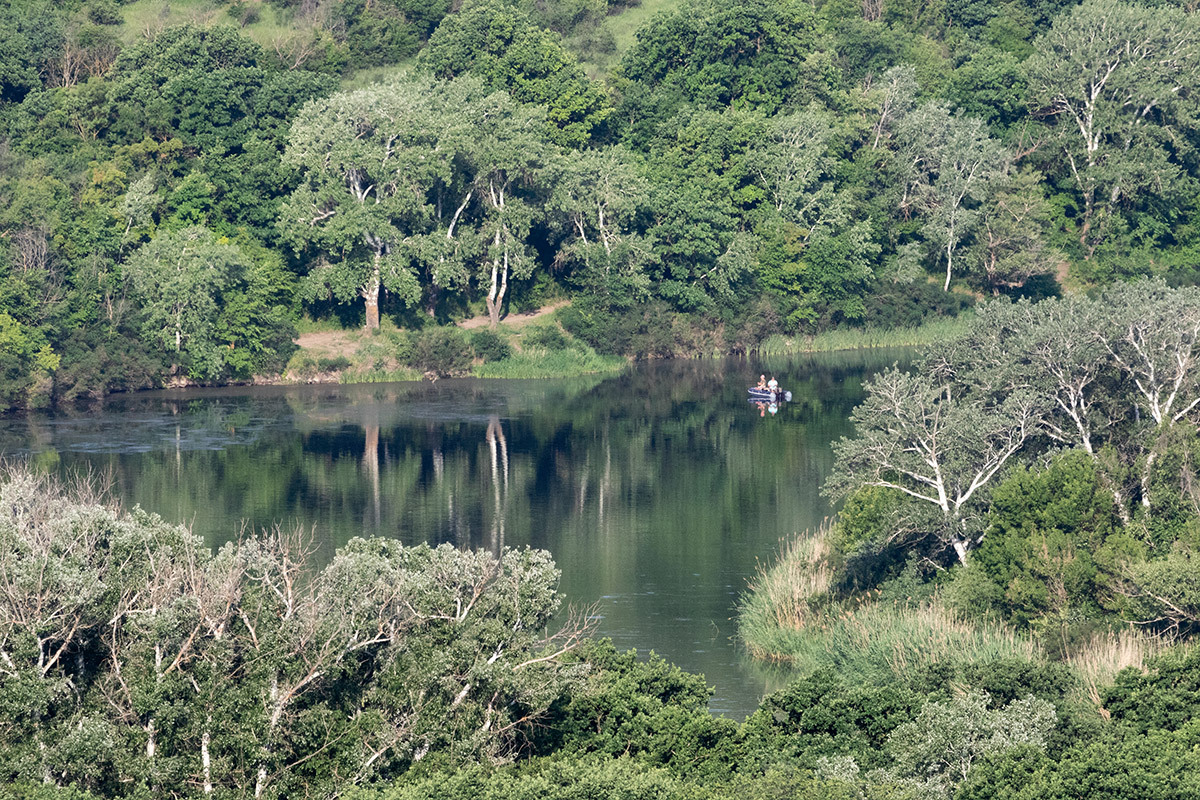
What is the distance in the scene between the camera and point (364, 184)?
93500 millimetres

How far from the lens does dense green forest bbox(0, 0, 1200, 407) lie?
89688 millimetres

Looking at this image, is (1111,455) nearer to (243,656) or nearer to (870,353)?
(243,656)

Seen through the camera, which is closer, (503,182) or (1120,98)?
(503,182)

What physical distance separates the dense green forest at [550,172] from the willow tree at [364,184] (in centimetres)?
17

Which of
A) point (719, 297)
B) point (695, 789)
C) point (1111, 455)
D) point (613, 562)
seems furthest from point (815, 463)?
point (695, 789)

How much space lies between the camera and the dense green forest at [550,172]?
294 feet

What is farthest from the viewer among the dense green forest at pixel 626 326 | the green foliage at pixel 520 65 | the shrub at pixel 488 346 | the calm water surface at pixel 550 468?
the green foliage at pixel 520 65

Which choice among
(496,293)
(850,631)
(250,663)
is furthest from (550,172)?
(250,663)

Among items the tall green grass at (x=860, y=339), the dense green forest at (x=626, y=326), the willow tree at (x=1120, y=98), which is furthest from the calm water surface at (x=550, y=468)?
the willow tree at (x=1120, y=98)

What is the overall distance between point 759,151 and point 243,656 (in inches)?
2880

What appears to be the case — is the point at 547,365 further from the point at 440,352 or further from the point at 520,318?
the point at 440,352

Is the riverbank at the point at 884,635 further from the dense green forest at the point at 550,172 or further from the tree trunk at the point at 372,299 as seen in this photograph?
the dense green forest at the point at 550,172

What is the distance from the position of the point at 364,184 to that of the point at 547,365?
43.5ft

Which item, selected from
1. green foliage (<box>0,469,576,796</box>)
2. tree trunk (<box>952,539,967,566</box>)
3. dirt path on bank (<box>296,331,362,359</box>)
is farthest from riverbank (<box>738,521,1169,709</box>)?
dirt path on bank (<box>296,331,362,359</box>)
